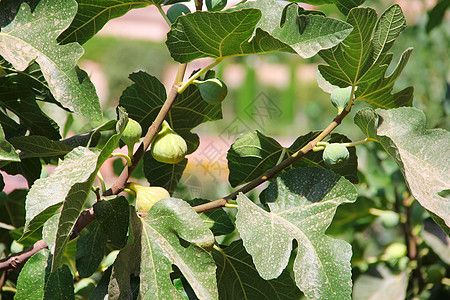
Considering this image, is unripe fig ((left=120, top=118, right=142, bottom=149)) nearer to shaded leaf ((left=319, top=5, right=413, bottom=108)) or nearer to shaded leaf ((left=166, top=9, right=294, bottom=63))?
shaded leaf ((left=166, top=9, right=294, bottom=63))

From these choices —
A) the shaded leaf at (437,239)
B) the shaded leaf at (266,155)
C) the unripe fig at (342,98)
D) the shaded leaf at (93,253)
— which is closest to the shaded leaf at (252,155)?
the shaded leaf at (266,155)

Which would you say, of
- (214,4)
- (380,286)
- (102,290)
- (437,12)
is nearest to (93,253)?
(102,290)

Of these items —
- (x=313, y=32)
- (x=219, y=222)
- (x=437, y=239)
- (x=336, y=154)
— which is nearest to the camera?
(x=313, y=32)

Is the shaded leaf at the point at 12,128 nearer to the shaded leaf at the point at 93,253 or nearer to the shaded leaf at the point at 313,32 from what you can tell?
the shaded leaf at the point at 93,253

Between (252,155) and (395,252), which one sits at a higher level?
(252,155)

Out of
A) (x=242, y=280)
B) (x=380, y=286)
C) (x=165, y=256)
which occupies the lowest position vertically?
(x=380, y=286)

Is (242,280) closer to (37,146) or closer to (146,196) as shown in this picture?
(146,196)

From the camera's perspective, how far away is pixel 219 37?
570mm

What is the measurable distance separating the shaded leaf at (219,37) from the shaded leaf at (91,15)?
0.13m

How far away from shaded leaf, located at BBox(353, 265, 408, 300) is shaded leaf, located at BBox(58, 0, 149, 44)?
0.92m

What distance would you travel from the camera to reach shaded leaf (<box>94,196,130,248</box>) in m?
0.59

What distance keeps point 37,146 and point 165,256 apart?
0.75 ft

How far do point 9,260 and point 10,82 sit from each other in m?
0.25

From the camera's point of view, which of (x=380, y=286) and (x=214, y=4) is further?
(x=380, y=286)
